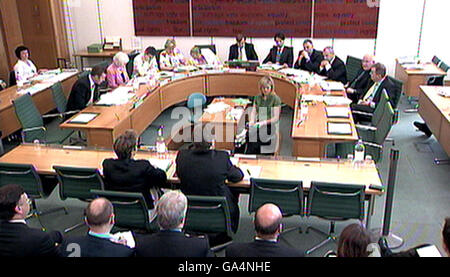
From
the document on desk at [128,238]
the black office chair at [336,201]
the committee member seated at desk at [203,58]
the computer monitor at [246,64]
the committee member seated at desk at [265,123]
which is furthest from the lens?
the committee member seated at desk at [203,58]

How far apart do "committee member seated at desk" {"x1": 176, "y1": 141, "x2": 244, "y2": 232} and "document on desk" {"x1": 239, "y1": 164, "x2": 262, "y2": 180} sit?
21cm

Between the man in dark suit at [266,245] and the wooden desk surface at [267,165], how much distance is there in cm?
123

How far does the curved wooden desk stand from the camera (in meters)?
5.49

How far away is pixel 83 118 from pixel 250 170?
2569 millimetres

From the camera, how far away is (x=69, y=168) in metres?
4.29

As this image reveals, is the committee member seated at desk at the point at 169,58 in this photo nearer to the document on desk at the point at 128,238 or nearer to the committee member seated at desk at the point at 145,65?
the committee member seated at desk at the point at 145,65

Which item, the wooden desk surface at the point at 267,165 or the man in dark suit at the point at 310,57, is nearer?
the wooden desk surface at the point at 267,165

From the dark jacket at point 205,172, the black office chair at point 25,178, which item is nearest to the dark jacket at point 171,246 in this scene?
the dark jacket at point 205,172

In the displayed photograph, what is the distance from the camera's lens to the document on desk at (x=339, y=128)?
5258 millimetres

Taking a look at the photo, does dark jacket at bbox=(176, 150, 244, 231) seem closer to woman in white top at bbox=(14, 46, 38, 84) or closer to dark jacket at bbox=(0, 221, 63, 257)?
dark jacket at bbox=(0, 221, 63, 257)

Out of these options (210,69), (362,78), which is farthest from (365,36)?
(210,69)

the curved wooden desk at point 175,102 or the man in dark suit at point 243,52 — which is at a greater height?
the man in dark suit at point 243,52

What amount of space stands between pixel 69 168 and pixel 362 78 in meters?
5.03

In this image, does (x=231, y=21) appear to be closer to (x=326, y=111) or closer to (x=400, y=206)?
(x=326, y=111)
